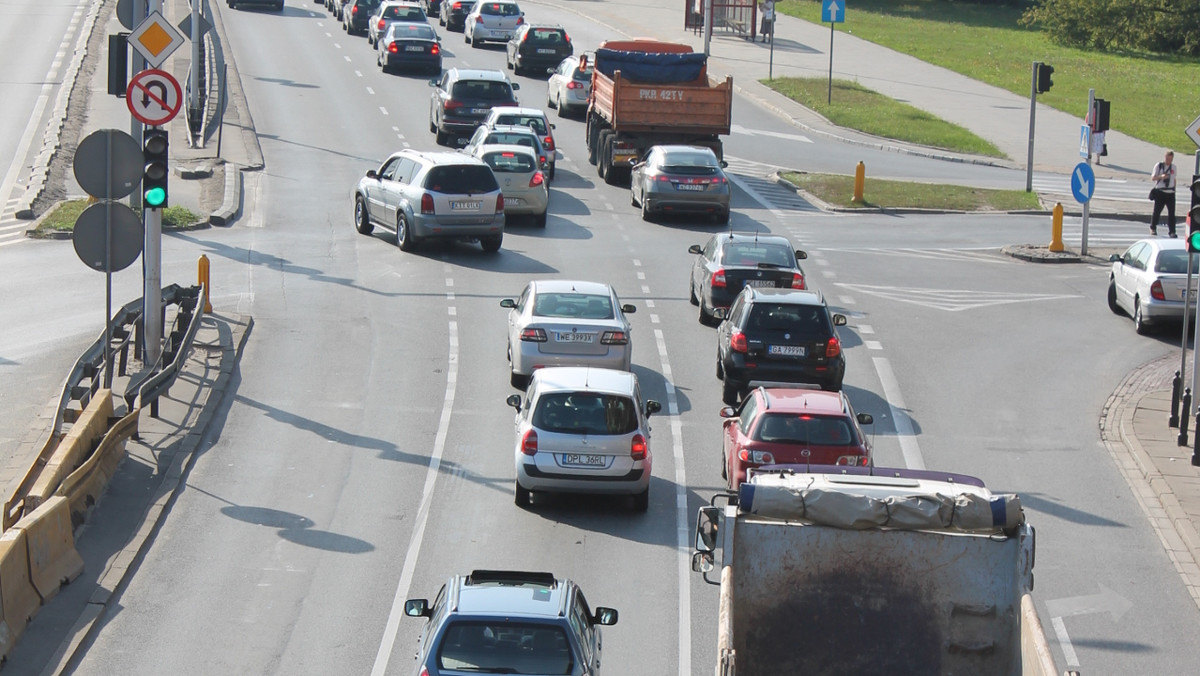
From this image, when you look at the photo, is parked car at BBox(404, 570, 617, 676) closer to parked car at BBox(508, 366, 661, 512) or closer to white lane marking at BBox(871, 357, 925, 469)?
parked car at BBox(508, 366, 661, 512)

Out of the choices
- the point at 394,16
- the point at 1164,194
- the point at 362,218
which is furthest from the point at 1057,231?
the point at 394,16

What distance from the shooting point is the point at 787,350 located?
20.0m

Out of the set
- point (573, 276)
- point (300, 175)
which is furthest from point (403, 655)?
point (300, 175)

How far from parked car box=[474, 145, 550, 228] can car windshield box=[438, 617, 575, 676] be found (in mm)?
21057

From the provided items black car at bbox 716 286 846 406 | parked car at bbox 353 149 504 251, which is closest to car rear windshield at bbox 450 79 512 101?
parked car at bbox 353 149 504 251

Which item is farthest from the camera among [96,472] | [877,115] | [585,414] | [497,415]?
[877,115]

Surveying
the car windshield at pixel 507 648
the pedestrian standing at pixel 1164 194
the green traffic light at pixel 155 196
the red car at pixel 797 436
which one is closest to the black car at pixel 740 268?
the red car at pixel 797 436

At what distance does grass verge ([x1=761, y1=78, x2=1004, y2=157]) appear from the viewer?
143ft

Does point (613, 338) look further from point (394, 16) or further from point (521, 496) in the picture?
point (394, 16)

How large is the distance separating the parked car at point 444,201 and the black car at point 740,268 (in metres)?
4.70

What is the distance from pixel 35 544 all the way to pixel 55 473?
158 cm

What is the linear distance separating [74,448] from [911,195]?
961 inches

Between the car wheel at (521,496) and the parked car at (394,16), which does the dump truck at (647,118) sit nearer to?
the parked car at (394,16)

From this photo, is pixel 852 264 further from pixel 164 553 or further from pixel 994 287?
pixel 164 553
